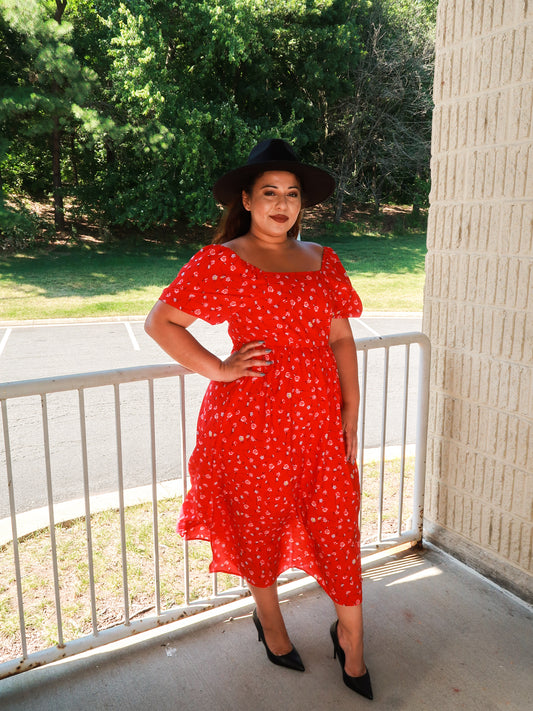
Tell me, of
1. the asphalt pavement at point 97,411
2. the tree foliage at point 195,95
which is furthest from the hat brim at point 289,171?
the tree foliage at point 195,95

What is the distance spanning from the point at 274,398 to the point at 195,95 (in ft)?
49.6

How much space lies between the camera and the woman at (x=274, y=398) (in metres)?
1.56

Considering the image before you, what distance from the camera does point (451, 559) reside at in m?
2.34

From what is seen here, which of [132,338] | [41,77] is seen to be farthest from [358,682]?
[41,77]

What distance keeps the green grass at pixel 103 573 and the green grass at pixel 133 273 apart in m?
7.60

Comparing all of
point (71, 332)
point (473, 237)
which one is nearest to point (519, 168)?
point (473, 237)

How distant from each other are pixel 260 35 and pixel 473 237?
1479 cm

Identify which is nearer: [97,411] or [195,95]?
[97,411]

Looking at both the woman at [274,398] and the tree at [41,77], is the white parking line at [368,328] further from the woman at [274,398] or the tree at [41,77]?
the tree at [41,77]

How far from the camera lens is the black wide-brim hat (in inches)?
62.1

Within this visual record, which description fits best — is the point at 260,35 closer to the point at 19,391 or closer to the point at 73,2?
the point at 73,2

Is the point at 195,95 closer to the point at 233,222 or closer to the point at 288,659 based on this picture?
the point at 233,222

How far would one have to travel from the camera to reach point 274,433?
1589 millimetres

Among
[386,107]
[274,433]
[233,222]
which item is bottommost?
[274,433]
